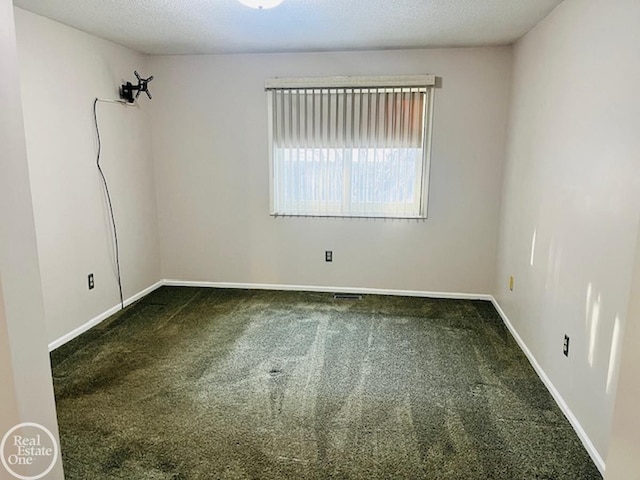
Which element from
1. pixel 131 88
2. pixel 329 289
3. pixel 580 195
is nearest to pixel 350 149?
pixel 329 289

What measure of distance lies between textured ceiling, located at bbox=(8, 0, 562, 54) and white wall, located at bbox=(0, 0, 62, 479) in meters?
1.78

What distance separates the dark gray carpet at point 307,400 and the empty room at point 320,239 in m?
0.02

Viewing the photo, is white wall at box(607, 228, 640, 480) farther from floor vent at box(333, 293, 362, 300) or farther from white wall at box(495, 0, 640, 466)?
floor vent at box(333, 293, 362, 300)

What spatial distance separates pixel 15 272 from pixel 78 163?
246 cm

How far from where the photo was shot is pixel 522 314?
324 centimetres

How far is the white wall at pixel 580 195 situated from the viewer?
1887mm

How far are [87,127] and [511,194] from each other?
346 centimetres

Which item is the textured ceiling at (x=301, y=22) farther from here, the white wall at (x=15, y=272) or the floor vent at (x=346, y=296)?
the floor vent at (x=346, y=296)

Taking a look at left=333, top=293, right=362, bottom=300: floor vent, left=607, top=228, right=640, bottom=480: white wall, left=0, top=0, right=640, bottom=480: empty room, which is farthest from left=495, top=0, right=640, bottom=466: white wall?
left=333, top=293, right=362, bottom=300: floor vent

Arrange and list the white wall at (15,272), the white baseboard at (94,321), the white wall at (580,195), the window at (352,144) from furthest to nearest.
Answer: the window at (352,144) → the white baseboard at (94,321) → the white wall at (580,195) → the white wall at (15,272)

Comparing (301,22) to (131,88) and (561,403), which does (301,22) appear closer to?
(131,88)

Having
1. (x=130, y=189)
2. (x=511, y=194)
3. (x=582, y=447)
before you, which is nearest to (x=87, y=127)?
(x=130, y=189)

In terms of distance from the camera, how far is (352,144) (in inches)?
160

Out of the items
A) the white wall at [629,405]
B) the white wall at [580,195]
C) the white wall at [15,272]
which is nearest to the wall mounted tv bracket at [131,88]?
Result: the white wall at [15,272]
